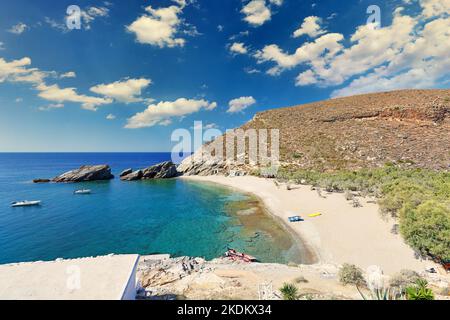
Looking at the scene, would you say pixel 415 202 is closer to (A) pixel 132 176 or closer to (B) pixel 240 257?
(B) pixel 240 257

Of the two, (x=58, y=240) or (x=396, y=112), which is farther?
(x=396, y=112)

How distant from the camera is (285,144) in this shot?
6009 centimetres

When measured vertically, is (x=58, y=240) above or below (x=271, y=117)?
below

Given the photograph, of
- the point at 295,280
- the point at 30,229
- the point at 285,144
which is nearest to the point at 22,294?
the point at 295,280

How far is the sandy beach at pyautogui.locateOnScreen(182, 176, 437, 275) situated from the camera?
1595 cm

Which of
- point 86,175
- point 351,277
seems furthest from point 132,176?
point 351,277

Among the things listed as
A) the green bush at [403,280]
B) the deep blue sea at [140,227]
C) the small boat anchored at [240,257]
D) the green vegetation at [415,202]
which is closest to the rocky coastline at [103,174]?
the deep blue sea at [140,227]

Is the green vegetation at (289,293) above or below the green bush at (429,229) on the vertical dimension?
below

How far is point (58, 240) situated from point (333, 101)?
258 ft

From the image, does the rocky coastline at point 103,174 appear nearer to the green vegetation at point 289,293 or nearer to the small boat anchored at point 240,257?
the small boat anchored at point 240,257

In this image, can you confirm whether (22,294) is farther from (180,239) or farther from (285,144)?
(285,144)

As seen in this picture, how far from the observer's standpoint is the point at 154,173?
66188 millimetres

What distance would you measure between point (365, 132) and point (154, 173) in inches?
2257

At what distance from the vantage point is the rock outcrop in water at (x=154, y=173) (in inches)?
2537
